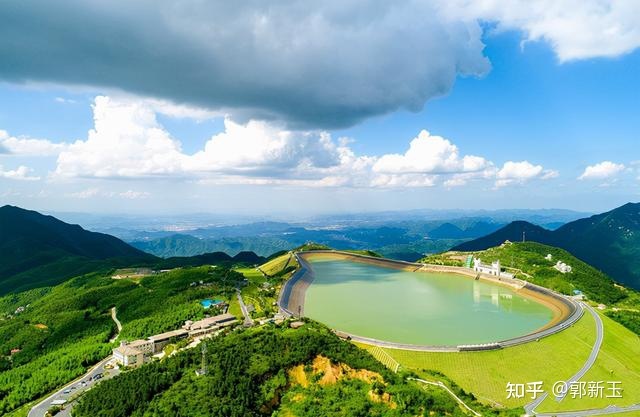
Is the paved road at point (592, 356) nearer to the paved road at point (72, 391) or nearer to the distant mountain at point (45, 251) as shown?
the paved road at point (72, 391)

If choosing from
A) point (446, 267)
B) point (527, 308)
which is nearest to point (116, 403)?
point (527, 308)

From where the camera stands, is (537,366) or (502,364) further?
(537,366)

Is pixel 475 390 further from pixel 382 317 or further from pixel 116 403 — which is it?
pixel 116 403

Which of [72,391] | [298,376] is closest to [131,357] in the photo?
[72,391]

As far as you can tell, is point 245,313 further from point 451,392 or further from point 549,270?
point 549,270

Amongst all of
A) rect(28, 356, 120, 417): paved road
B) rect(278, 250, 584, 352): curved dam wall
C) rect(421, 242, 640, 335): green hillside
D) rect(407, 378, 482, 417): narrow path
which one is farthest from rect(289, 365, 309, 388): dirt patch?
rect(421, 242, 640, 335): green hillside
